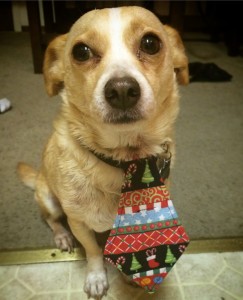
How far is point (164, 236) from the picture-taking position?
1120mm

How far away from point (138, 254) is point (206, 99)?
6.24 ft

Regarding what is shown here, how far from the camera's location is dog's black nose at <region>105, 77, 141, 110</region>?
0.88m

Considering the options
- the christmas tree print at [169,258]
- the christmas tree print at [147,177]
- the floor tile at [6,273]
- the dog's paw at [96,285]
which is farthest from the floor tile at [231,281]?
the floor tile at [6,273]

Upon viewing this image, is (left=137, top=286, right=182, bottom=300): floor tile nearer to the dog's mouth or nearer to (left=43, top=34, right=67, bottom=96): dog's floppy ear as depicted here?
the dog's mouth

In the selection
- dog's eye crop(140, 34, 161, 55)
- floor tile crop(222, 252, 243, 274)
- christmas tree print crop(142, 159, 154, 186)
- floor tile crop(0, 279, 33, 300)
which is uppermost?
dog's eye crop(140, 34, 161, 55)

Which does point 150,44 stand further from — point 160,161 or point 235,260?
point 235,260

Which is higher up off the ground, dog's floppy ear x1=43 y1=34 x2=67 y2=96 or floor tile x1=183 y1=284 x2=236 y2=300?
dog's floppy ear x1=43 y1=34 x2=67 y2=96

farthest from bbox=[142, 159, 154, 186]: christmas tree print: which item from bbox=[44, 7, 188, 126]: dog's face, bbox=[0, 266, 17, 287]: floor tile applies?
bbox=[0, 266, 17, 287]: floor tile

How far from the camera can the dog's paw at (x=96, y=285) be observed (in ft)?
4.23

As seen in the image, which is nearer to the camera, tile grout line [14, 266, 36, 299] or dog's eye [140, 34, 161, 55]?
dog's eye [140, 34, 161, 55]

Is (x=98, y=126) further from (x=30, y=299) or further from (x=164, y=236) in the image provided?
(x=30, y=299)

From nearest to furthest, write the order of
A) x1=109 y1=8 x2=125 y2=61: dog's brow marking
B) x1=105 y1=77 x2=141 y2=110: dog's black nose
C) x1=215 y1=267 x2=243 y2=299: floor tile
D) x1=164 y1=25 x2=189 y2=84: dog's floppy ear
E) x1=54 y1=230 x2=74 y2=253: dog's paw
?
x1=105 y1=77 x2=141 y2=110: dog's black nose, x1=109 y1=8 x2=125 y2=61: dog's brow marking, x1=164 y1=25 x2=189 y2=84: dog's floppy ear, x1=215 y1=267 x2=243 y2=299: floor tile, x1=54 y1=230 x2=74 y2=253: dog's paw

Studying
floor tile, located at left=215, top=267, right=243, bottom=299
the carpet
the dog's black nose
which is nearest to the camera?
the dog's black nose

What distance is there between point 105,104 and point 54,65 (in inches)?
16.6
